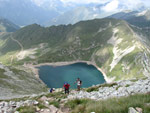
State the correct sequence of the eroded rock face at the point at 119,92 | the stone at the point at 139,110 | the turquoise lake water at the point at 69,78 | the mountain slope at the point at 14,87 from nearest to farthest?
the stone at the point at 139,110
the eroded rock face at the point at 119,92
the mountain slope at the point at 14,87
the turquoise lake water at the point at 69,78

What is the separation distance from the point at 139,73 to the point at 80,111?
157 m

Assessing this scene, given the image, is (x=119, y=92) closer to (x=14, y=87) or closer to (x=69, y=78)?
→ (x=14, y=87)

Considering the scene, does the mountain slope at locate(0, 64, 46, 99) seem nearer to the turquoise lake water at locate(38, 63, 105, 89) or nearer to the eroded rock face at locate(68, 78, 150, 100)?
the eroded rock face at locate(68, 78, 150, 100)

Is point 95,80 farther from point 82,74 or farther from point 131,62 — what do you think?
point 131,62

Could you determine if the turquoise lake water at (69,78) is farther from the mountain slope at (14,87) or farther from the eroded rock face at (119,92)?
the eroded rock face at (119,92)

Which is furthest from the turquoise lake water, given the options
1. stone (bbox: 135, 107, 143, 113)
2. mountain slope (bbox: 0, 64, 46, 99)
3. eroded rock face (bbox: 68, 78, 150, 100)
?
stone (bbox: 135, 107, 143, 113)

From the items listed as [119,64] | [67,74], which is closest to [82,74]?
[67,74]

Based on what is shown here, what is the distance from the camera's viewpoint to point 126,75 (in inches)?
6432

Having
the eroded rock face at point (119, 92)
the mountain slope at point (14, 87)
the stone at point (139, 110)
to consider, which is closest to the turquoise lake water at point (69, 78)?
the mountain slope at point (14, 87)

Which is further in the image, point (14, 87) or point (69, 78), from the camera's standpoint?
point (69, 78)

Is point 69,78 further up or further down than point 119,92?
further up

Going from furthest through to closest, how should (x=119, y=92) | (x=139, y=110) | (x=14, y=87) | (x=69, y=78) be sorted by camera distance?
(x=69, y=78), (x=14, y=87), (x=119, y=92), (x=139, y=110)

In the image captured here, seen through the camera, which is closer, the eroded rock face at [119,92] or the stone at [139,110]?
the stone at [139,110]

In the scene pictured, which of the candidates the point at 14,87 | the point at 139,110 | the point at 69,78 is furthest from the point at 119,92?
the point at 69,78
